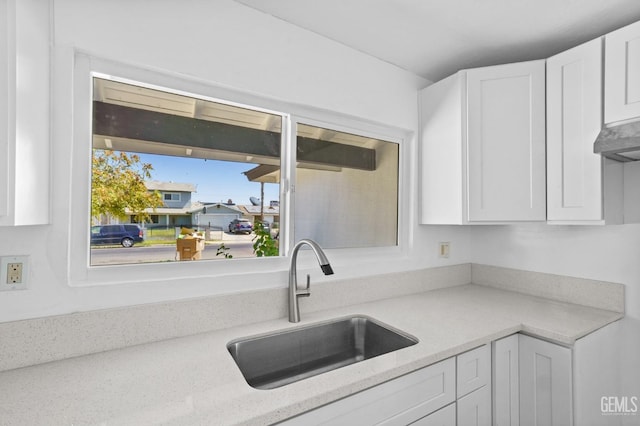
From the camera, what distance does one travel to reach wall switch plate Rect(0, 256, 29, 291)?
974 mm

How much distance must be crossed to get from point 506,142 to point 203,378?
181cm

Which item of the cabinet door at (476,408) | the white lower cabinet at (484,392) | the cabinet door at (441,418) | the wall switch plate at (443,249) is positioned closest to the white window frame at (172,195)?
the white lower cabinet at (484,392)

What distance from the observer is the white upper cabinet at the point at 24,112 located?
76 cm

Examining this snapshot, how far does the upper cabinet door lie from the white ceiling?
16 centimetres

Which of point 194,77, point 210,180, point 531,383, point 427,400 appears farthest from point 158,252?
point 531,383

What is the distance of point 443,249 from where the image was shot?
7.00 feet

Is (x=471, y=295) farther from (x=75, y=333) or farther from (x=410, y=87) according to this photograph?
(x=75, y=333)

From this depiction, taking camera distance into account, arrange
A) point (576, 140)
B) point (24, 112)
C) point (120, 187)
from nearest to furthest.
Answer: point (24, 112) → point (120, 187) → point (576, 140)

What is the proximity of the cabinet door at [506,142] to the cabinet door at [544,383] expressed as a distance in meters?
0.65

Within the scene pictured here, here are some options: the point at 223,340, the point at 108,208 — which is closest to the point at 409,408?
the point at 223,340

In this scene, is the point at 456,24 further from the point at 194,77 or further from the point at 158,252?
the point at 158,252

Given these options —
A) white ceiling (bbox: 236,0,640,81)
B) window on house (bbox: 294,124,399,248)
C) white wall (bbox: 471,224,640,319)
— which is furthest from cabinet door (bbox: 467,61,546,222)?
window on house (bbox: 294,124,399,248)

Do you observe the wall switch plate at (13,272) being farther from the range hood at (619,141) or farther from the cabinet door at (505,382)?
the range hood at (619,141)

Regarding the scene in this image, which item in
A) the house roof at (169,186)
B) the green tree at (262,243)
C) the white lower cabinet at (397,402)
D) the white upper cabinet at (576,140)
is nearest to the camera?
the white lower cabinet at (397,402)
